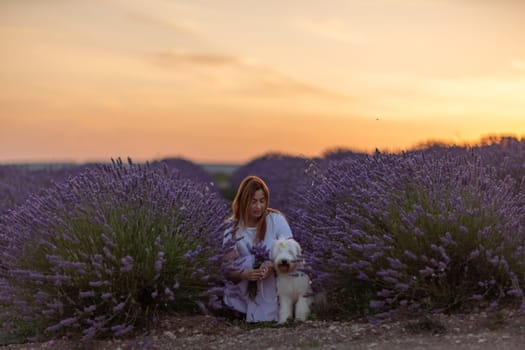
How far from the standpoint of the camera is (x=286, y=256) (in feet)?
16.4

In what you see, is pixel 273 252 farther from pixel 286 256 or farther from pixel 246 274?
pixel 246 274

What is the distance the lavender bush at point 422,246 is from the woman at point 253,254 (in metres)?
0.50

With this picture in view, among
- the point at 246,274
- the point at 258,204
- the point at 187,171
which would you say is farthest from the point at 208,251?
the point at 187,171

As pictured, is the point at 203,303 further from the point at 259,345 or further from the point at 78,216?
the point at 78,216

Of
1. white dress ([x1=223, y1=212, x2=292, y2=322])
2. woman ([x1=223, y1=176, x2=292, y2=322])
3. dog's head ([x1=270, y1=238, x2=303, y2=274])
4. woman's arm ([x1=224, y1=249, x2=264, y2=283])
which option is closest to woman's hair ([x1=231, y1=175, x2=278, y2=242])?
woman ([x1=223, y1=176, x2=292, y2=322])

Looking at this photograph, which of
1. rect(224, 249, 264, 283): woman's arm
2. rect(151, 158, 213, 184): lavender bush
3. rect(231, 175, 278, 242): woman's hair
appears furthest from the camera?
rect(151, 158, 213, 184): lavender bush

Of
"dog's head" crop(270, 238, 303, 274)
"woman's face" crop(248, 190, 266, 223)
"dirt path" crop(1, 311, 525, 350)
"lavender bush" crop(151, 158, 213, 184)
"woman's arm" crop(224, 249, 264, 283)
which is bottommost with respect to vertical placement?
"dirt path" crop(1, 311, 525, 350)

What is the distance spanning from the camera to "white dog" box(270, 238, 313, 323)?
501cm

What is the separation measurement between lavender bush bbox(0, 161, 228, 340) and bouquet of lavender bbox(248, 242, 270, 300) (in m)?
0.44

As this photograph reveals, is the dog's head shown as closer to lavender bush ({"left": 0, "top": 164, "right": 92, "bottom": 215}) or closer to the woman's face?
the woman's face

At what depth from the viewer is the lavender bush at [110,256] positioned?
14.6 feet

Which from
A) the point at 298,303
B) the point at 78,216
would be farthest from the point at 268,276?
the point at 78,216

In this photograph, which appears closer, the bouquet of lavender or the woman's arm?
the woman's arm

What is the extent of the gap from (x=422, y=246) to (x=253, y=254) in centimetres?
141
